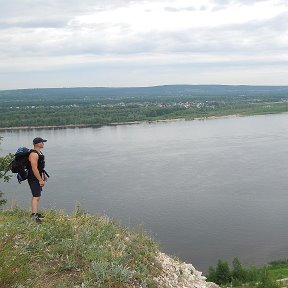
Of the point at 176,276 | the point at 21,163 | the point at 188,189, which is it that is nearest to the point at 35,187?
the point at 21,163

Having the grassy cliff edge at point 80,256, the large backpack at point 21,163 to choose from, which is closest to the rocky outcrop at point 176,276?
the grassy cliff edge at point 80,256

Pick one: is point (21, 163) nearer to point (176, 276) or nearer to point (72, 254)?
point (72, 254)

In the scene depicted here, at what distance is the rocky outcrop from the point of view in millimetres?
4875

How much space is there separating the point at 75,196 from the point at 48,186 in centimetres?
336

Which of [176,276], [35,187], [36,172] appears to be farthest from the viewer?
[35,187]

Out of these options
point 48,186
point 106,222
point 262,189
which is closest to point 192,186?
point 262,189

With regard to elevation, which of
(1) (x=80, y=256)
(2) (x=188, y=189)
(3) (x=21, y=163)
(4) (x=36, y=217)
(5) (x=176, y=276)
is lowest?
(2) (x=188, y=189)

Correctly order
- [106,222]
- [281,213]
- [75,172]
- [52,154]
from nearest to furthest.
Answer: [106,222] → [281,213] → [75,172] → [52,154]

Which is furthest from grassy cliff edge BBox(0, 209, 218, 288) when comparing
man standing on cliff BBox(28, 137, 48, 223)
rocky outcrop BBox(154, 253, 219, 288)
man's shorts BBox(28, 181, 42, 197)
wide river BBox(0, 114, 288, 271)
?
wide river BBox(0, 114, 288, 271)

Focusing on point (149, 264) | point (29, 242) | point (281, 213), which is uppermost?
point (29, 242)

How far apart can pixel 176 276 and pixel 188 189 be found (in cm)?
2175

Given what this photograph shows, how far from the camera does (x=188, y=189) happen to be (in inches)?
1055

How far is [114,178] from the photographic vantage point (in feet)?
99.5

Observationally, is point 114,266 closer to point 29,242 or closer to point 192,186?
point 29,242
